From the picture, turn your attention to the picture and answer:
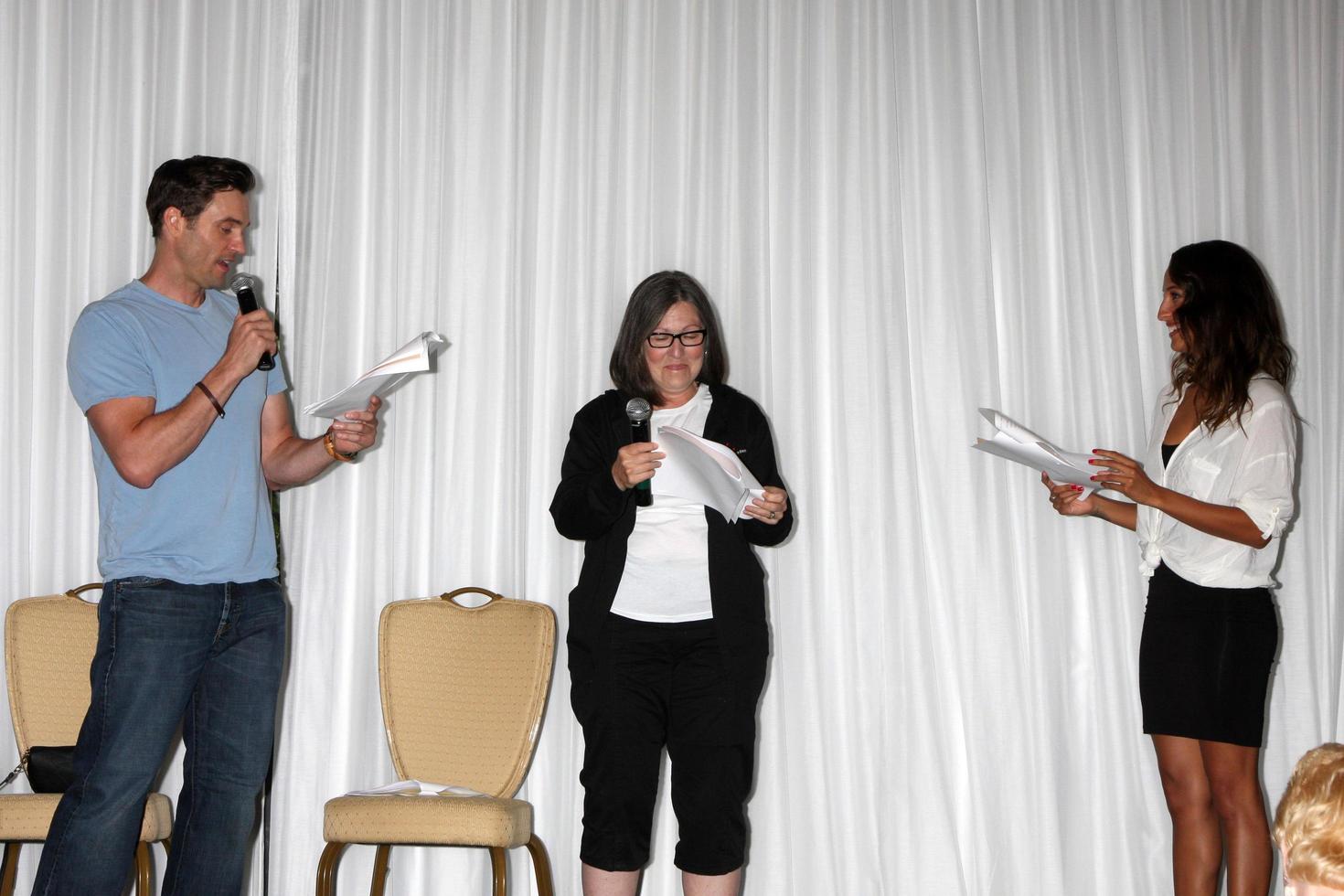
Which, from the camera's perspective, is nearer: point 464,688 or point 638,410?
point 638,410

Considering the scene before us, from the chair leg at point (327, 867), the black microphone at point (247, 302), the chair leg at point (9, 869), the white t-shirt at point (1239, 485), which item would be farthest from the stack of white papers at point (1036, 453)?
the chair leg at point (9, 869)

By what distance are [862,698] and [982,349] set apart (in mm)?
1106

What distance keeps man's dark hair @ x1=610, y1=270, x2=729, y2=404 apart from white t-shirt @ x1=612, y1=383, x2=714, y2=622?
308 millimetres

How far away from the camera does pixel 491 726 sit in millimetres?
3133

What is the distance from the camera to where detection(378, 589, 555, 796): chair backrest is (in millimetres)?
3117

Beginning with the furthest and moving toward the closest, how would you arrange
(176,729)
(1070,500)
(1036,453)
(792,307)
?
(792,307) < (1070,500) < (1036,453) < (176,729)

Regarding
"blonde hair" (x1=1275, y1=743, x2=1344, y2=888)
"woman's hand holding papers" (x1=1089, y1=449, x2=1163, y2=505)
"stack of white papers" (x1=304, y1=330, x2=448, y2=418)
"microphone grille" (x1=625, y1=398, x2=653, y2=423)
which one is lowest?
"blonde hair" (x1=1275, y1=743, x2=1344, y2=888)

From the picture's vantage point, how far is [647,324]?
114 inches

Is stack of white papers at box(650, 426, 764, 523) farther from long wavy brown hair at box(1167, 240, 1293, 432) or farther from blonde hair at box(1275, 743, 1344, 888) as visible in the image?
blonde hair at box(1275, 743, 1344, 888)

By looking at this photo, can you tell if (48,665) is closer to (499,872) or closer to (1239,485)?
(499,872)

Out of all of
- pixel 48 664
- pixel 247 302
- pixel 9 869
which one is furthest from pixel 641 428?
pixel 9 869

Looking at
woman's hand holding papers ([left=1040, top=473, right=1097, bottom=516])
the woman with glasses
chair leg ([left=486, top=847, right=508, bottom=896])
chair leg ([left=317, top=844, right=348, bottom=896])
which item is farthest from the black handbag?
woman's hand holding papers ([left=1040, top=473, right=1097, bottom=516])

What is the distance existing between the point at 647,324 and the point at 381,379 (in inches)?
26.5

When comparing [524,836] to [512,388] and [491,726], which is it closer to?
[491,726]
